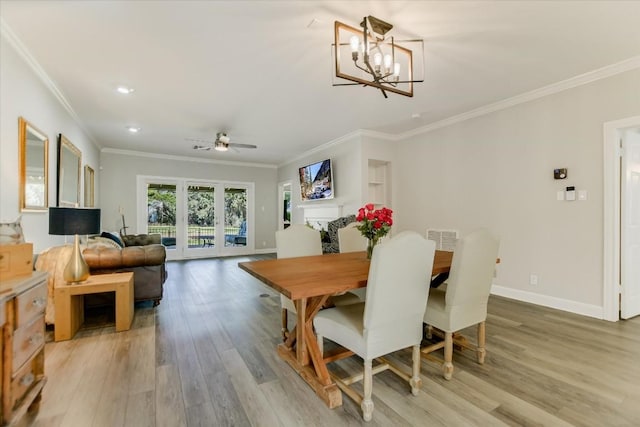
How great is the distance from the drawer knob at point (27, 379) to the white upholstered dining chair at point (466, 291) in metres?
2.41

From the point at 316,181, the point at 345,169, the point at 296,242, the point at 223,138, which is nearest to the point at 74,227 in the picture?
the point at 296,242

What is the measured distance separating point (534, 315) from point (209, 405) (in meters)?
3.35

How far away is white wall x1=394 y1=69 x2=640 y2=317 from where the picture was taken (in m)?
3.13

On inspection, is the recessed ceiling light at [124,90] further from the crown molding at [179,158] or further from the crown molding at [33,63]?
the crown molding at [179,158]

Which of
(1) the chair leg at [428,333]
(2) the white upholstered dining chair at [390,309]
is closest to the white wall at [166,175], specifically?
(1) the chair leg at [428,333]

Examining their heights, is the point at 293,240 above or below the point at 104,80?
below

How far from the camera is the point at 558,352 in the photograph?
93.3 inches

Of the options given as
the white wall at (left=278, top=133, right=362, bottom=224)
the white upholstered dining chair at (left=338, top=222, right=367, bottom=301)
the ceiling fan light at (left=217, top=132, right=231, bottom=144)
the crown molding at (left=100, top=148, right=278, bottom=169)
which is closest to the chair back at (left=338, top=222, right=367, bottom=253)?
the white upholstered dining chair at (left=338, top=222, right=367, bottom=301)

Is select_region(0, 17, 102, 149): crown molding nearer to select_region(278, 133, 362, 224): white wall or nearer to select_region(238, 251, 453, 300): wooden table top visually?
select_region(238, 251, 453, 300): wooden table top

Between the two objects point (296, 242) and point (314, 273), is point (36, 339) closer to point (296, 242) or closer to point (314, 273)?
point (314, 273)

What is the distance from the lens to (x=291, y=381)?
198 centimetres

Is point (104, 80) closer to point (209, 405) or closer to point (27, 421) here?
point (27, 421)

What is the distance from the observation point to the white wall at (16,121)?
2307 millimetres

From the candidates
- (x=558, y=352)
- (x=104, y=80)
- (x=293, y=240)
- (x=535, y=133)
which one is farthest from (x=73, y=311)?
(x=535, y=133)
